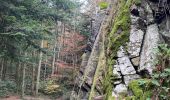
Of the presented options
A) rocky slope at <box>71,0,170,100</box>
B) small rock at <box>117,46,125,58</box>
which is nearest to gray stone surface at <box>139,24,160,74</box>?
rocky slope at <box>71,0,170,100</box>

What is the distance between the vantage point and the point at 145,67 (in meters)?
4.65

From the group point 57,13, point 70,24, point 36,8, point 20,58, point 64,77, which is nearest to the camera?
point 20,58

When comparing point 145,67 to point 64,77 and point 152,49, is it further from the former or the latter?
point 64,77

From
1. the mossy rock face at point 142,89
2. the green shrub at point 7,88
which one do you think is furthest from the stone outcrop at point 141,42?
the green shrub at point 7,88

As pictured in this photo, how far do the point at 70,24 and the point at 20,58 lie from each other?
1110cm

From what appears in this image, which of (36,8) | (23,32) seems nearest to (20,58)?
(23,32)

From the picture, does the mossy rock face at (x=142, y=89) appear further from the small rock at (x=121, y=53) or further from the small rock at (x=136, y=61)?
the small rock at (x=121, y=53)

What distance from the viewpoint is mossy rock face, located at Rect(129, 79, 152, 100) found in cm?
436

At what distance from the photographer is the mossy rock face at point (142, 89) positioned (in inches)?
171

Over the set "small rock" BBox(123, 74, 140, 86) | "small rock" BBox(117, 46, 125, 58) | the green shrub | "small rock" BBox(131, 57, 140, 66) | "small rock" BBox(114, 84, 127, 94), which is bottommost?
the green shrub

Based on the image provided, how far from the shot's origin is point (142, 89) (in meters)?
4.45

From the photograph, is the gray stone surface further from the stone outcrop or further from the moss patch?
the moss patch

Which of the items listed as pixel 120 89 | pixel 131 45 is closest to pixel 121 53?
pixel 131 45

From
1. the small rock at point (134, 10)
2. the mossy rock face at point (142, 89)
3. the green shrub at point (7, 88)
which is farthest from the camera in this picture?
the green shrub at point (7, 88)
